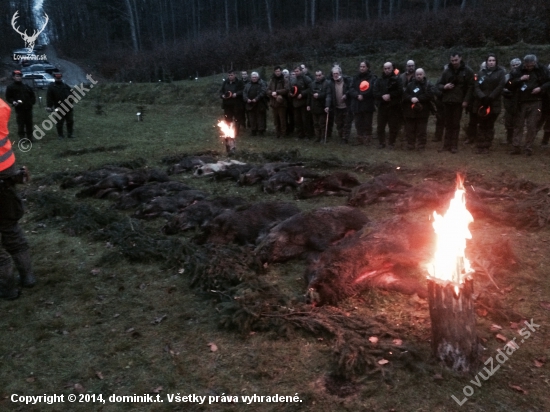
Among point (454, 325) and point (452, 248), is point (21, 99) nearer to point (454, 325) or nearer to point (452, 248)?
point (452, 248)

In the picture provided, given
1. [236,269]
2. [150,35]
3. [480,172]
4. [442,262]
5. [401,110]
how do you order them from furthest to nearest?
[150,35] → [401,110] → [480,172] → [236,269] → [442,262]

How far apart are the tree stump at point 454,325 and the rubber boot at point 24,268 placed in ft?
14.2

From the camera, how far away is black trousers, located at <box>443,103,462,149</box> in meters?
11.2

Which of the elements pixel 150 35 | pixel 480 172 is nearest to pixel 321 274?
pixel 480 172

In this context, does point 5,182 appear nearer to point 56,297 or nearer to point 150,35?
point 56,297

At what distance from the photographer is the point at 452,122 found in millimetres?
11438

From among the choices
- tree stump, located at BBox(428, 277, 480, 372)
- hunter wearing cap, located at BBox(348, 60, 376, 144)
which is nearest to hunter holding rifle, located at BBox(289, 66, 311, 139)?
hunter wearing cap, located at BBox(348, 60, 376, 144)

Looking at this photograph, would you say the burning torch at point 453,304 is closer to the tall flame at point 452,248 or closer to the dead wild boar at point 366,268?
the tall flame at point 452,248

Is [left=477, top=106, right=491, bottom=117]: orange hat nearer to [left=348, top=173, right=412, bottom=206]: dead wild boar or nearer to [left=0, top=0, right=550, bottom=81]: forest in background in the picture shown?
[left=348, top=173, right=412, bottom=206]: dead wild boar

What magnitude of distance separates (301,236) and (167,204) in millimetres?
2958

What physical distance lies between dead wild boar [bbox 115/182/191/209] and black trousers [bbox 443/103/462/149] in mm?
6431

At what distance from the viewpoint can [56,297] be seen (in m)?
5.36

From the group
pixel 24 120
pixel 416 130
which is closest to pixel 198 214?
pixel 416 130

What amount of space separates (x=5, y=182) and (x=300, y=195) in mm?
4613
